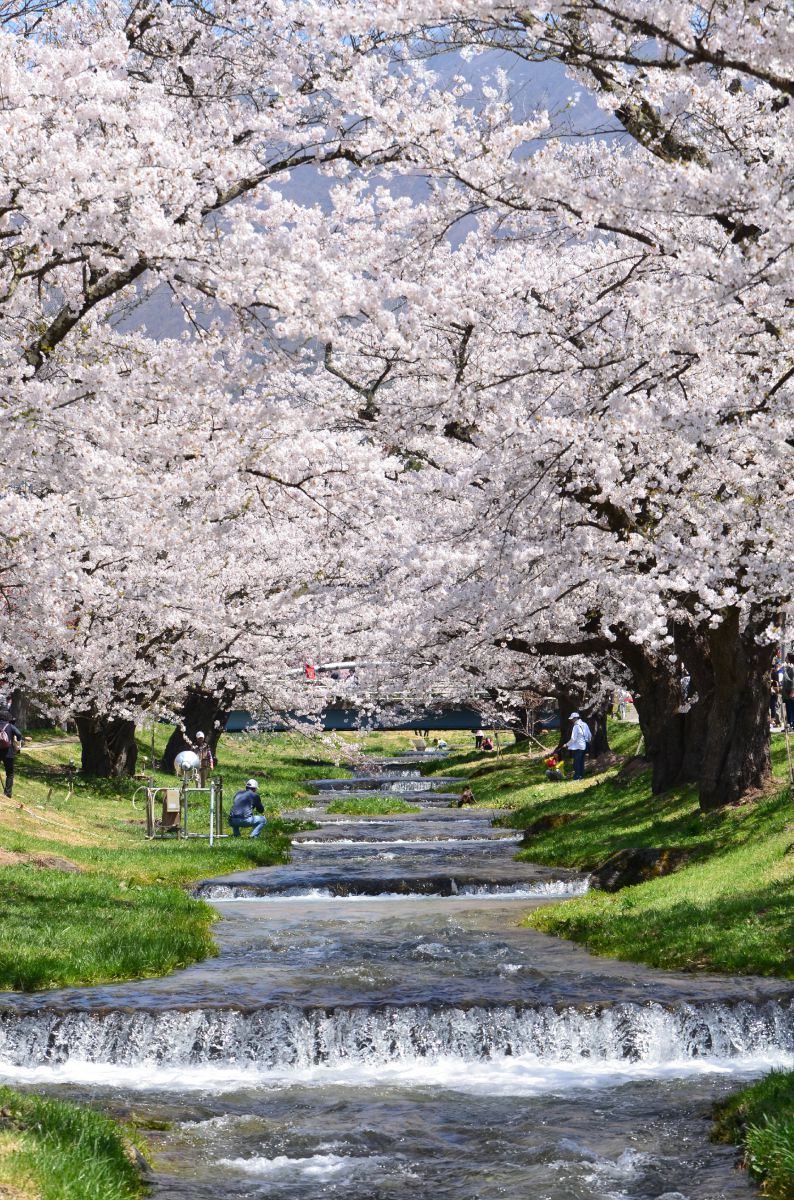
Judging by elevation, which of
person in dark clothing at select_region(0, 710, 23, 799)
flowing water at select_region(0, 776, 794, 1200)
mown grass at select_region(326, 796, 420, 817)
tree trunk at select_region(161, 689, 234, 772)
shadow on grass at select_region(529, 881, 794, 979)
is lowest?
flowing water at select_region(0, 776, 794, 1200)

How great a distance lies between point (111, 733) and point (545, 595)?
2135cm

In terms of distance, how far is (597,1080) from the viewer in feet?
38.3

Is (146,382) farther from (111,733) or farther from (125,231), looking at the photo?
(111,733)

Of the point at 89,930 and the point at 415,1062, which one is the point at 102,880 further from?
the point at 415,1062

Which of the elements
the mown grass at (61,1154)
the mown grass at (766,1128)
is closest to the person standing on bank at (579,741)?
the mown grass at (766,1128)

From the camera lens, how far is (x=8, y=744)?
1116 inches

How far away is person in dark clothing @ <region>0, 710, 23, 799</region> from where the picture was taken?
2817cm

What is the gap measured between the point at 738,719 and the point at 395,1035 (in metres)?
10.9

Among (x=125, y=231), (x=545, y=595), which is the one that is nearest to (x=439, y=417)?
(x=545, y=595)

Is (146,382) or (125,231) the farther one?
(146,382)

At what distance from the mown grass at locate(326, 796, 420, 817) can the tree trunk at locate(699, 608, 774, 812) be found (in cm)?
1647

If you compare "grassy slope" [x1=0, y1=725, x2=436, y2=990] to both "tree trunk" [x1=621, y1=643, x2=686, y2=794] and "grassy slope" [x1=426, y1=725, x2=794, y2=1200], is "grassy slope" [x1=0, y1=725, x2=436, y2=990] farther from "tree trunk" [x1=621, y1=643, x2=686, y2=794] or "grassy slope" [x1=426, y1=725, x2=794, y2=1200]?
"tree trunk" [x1=621, y1=643, x2=686, y2=794]

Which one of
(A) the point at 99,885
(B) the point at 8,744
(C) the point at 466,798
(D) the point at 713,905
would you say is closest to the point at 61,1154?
(D) the point at 713,905

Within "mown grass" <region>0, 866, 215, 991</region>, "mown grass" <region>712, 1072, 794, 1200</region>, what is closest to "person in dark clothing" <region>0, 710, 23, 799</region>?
"mown grass" <region>0, 866, 215, 991</region>
